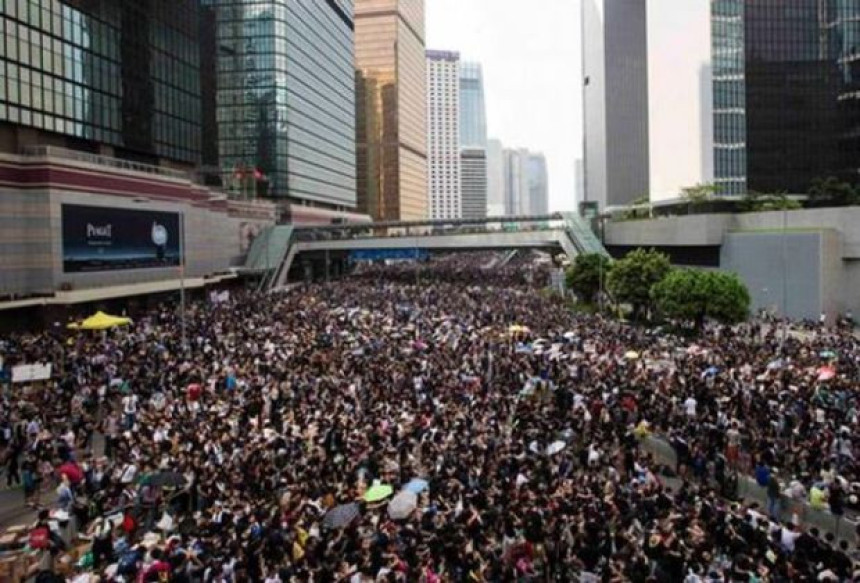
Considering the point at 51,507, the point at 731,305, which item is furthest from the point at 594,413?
the point at 731,305

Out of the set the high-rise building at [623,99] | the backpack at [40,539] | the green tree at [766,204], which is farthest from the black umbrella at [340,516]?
the high-rise building at [623,99]

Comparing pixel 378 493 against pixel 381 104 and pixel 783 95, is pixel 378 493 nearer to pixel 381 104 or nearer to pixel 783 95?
pixel 783 95

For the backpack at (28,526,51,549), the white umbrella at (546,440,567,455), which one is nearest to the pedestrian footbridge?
the white umbrella at (546,440,567,455)

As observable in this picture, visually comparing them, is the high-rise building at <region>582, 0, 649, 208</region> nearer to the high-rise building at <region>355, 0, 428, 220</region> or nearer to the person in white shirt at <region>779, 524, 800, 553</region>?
the high-rise building at <region>355, 0, 428, 220</region>

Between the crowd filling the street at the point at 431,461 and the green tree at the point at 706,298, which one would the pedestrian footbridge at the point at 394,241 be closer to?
the green tree at the point at 706,298

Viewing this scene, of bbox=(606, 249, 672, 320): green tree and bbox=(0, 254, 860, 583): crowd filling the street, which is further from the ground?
bbox=(606, 249, 672, 320): green tree
